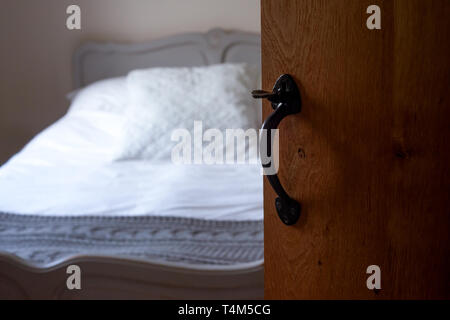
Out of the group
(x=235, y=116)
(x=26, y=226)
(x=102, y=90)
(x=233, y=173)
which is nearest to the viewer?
(x=26, y=226)

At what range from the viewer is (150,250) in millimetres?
1293

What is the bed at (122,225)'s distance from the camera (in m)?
1.17

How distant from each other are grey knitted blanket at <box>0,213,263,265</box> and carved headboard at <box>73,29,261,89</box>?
63.6 inches

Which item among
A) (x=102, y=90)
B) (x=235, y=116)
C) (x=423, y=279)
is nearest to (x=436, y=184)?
(x=423, y=279)

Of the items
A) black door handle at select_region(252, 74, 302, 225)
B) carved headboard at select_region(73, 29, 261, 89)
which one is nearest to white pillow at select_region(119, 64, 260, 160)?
carved headboard at select_region(73, 29, 261, 89)

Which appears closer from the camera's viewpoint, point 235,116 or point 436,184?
point 436,184

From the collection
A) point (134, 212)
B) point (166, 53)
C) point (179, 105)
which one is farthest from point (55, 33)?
point (134, 212)

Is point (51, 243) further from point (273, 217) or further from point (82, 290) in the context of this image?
point (273, 217)

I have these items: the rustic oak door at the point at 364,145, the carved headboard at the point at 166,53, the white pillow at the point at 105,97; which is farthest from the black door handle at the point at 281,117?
the carved headboard at the point at 166,53

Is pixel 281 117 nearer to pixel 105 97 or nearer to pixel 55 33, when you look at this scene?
pixel 105 97

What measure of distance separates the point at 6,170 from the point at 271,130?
1788 millimetres

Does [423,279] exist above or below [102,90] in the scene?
below

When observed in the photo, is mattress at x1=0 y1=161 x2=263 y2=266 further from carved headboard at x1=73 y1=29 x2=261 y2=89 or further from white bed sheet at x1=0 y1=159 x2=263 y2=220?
carved headboard at x1=73 y1=29 x2=261 y2=89

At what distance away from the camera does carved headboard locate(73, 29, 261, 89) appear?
2928mm
